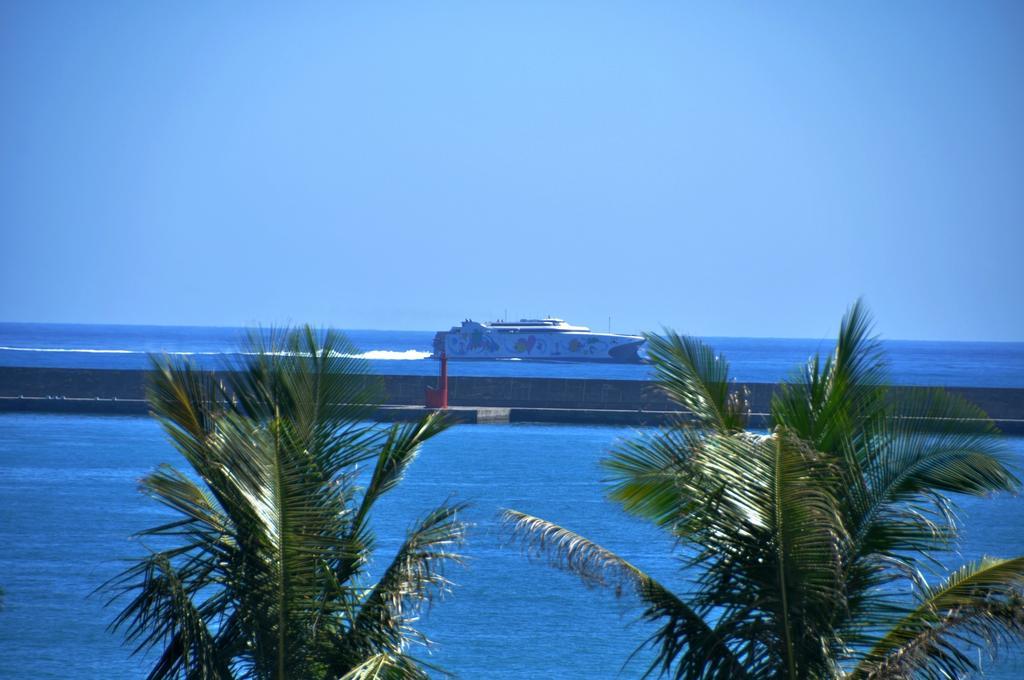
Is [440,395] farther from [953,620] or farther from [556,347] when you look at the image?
[556,347]

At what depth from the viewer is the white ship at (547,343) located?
100500 millimetres

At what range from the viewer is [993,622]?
238 inches

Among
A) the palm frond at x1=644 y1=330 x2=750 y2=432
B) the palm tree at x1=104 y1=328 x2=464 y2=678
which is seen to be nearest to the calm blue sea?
the palm frond at x1=644 y1=330 x2=750 y2=432

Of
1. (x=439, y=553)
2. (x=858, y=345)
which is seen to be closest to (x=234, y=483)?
(x=439, y=553)

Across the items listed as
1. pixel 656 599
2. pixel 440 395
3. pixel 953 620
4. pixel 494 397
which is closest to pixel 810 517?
pixel 953 620

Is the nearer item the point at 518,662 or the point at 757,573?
the point at 757,573

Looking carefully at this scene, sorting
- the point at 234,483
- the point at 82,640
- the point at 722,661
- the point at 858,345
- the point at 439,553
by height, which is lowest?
the point at 82,640

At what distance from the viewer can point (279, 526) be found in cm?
602

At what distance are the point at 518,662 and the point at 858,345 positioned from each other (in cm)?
862

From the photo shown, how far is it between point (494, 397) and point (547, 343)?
2376 inches

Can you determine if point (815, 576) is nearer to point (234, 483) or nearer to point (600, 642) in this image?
point (234, 483)

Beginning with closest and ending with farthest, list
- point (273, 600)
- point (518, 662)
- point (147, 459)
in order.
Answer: point (273, 600)
point (518, 662)
point (147, 459)

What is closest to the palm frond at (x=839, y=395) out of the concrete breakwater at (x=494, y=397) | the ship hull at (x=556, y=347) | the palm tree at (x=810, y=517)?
the palm tree at (x=810, y=517)

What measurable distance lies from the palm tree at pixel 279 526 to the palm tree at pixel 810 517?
2.88 ft
